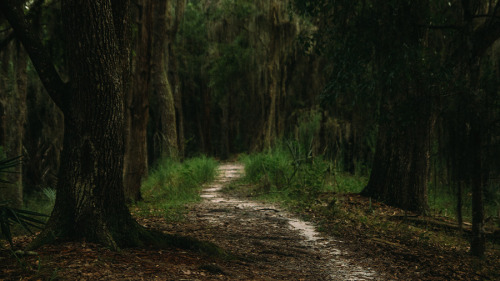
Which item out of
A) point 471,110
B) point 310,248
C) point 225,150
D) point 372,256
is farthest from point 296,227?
point 225,150

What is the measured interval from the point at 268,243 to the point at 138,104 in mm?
4980

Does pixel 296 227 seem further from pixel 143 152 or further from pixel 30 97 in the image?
pixel 30 97

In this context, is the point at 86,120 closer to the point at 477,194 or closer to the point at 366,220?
the point at 477,194

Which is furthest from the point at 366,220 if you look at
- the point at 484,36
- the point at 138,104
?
the point at 138,104

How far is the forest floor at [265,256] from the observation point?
3566mm

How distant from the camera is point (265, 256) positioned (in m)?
5.24

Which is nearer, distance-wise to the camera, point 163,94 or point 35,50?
point 35,50

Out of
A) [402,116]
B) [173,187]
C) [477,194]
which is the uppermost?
[402,116]

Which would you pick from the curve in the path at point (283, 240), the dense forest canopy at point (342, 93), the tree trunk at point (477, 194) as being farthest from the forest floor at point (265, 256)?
the dense forest canopy at point (342, 93)

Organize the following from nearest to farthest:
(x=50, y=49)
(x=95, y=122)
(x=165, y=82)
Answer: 1. (x=95, y=122)
2. (x=50, y=49)
3. (x=165, y=82)

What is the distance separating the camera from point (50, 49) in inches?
489

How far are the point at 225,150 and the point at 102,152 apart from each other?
22656 millimetres

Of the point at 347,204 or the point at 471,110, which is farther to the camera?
the point at 347,204

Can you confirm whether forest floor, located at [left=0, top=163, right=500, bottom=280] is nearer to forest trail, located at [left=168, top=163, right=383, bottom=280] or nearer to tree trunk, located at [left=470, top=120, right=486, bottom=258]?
forest trail, located at [left=168, top=163, right=383, bottom=280]
